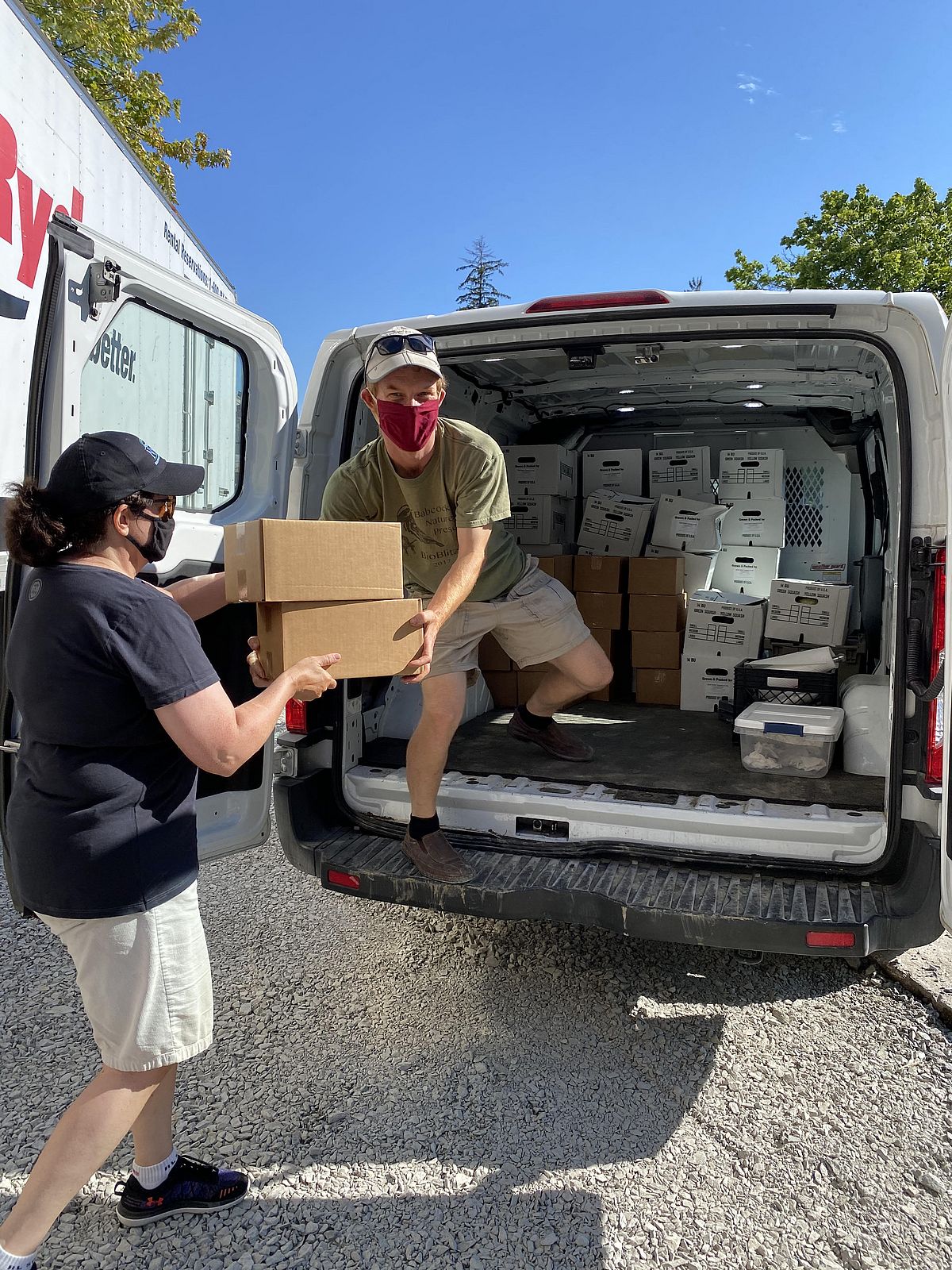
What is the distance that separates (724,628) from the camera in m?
5.38

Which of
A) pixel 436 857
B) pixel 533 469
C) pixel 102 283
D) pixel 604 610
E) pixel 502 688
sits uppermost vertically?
pixel 102 283

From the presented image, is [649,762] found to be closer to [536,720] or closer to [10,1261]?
[536,720]

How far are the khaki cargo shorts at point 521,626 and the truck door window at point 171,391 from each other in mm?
1069

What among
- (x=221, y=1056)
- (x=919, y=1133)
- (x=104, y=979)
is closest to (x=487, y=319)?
(x=104, y=979)

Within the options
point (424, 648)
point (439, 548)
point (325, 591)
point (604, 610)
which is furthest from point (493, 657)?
point (325, 591)

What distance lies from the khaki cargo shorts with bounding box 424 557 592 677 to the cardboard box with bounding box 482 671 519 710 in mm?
1443

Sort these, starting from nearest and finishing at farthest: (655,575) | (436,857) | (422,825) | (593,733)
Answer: (436,857) < (422,825) < (593,733) < (655,575)

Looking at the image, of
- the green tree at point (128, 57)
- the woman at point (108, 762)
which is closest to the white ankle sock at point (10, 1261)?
the woman at point (108, 762)

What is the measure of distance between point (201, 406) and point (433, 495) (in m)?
2.23

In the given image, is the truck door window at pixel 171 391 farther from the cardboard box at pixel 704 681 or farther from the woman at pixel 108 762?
the cardboard box at pixel 704 681

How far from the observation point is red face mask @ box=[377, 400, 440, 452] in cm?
276

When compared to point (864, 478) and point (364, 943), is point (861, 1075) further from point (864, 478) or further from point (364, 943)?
point (864, 478)

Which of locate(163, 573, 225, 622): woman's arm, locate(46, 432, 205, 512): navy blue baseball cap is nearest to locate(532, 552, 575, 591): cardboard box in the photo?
locate(163, 573, 225, 622): woman's arm

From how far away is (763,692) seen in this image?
443 cm
